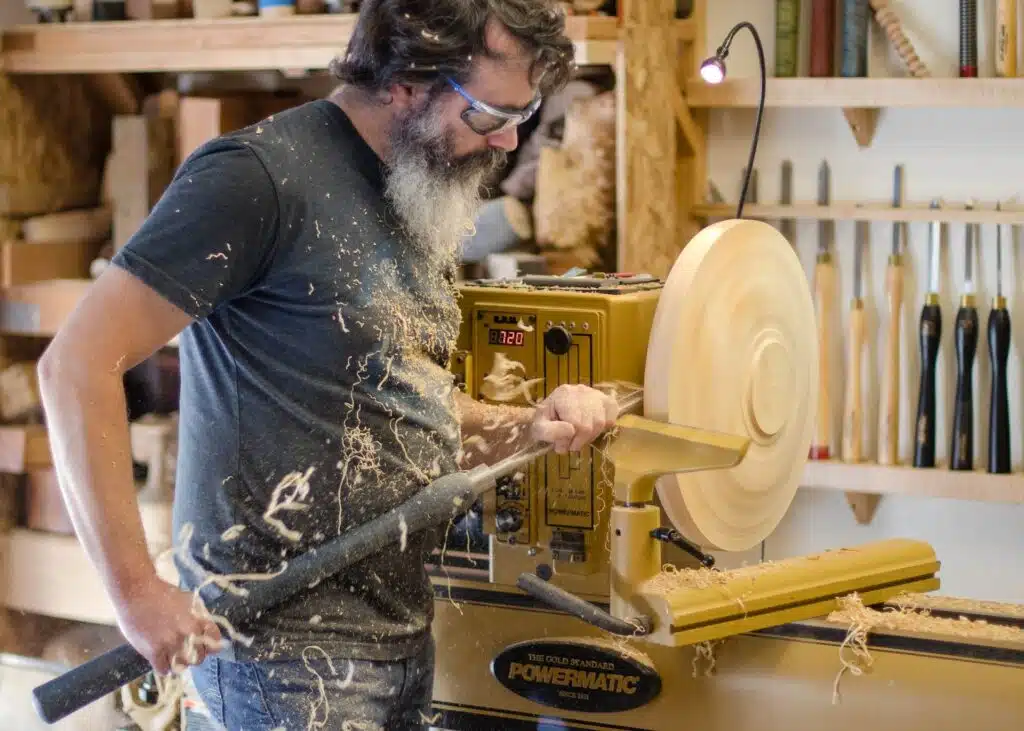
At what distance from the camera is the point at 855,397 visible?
2.88m

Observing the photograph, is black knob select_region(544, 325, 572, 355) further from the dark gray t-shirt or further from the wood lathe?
the dark gray t-shirt

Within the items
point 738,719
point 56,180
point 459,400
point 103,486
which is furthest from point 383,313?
point 56,180

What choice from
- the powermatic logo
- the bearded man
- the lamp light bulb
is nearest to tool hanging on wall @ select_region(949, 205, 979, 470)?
the lamp light bulb

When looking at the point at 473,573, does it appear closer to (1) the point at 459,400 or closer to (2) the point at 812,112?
(1) the point at 459,400

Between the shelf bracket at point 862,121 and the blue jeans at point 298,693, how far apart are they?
5.79 ft

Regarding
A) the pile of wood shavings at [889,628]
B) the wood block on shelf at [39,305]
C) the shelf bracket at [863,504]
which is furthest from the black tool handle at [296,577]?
the wood block on shelf at [39,305]

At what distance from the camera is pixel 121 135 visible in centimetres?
313

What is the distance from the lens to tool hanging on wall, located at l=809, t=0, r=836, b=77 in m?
2.78

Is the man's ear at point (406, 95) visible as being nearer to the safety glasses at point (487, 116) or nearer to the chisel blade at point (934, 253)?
the safety glasses at point (487, 116)

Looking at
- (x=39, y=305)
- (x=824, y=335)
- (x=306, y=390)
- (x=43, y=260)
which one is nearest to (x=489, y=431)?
(x=306, y=390)

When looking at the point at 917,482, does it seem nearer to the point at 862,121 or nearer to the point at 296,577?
the point at 862,121

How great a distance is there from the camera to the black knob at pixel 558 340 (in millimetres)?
1794

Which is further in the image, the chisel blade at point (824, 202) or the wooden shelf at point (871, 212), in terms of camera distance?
the chisel blade at point (824, 202)

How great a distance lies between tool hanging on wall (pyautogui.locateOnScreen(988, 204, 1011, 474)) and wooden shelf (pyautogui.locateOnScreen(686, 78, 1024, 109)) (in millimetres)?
444
